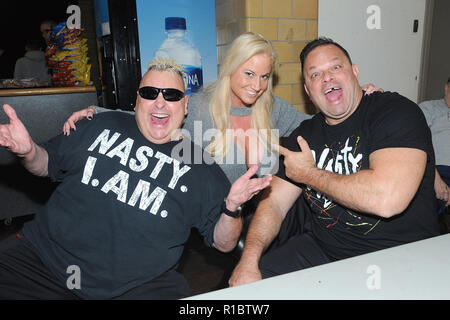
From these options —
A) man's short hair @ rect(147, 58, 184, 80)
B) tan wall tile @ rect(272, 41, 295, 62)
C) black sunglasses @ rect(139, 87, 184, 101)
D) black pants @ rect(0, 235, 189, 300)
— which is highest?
tan wall tile @ rect(272, 41, 295, 62)

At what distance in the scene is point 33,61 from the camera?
4137mm

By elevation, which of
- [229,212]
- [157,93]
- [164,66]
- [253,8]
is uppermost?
[253,8]

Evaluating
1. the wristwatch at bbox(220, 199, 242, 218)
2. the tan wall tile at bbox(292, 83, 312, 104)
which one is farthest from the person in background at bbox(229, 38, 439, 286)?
the tan wall tile at bbox(292, 83, 312, 104)

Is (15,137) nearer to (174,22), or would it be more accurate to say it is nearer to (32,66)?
(174,22)

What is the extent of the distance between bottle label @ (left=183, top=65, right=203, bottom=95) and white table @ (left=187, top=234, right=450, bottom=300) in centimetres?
180

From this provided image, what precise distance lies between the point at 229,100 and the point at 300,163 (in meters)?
0.77

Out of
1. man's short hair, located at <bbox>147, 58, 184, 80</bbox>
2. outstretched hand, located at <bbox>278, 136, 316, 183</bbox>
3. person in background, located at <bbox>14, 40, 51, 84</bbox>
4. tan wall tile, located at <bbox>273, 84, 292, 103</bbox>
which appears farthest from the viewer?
person in background, located at <bbox>14, 40, 51, 84</bbox>

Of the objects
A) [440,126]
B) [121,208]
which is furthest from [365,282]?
[440,126]

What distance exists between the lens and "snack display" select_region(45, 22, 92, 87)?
254 cm

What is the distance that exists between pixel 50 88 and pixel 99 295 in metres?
1.87

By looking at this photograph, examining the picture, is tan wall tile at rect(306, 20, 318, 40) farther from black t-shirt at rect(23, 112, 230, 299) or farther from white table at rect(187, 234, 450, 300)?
white table at rect(187, 234, 450, 300)

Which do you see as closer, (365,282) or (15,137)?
(365,282)

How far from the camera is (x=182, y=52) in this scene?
91.6 inches
